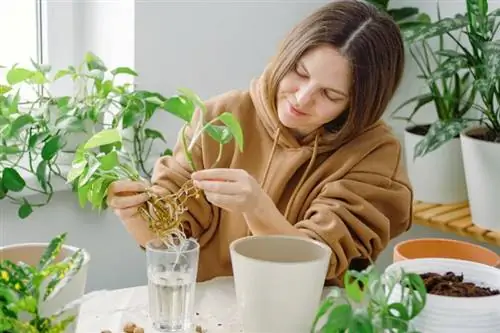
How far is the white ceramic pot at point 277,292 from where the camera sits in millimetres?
1012

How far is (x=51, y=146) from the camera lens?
4.94 ft

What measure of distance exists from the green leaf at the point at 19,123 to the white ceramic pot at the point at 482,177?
2.95ft

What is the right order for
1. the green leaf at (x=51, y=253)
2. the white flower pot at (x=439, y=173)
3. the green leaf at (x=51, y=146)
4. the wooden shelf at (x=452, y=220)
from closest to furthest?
the green leaf at (x=51, y=253), the green leaf at (x=51, y=146), the wooden shelf at (x=452, y=220), the white flower pot at (x=439, y=173)

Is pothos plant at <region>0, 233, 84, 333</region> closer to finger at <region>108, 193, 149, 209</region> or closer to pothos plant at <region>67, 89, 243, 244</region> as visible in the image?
pothos plant at <region>67, 89, 243, 244</region>

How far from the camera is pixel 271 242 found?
112cm

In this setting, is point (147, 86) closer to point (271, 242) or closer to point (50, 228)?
point (50, 228)

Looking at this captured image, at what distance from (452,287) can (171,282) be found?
354 mm

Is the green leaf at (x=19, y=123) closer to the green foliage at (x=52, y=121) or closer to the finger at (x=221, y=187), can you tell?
the green foliage at (x=52, y=121)

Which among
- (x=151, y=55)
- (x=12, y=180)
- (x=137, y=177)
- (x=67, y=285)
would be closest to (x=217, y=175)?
(x=137, y=177)

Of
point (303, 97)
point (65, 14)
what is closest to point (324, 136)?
point (303, 97)

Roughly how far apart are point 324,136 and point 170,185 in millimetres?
272

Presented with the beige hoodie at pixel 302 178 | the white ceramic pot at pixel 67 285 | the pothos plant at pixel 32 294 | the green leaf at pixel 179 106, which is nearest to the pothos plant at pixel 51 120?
the beige hoodie at pixel 302 178

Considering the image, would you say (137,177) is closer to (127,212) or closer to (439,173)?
(127,212)

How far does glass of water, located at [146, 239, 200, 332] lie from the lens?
1.07 metres
